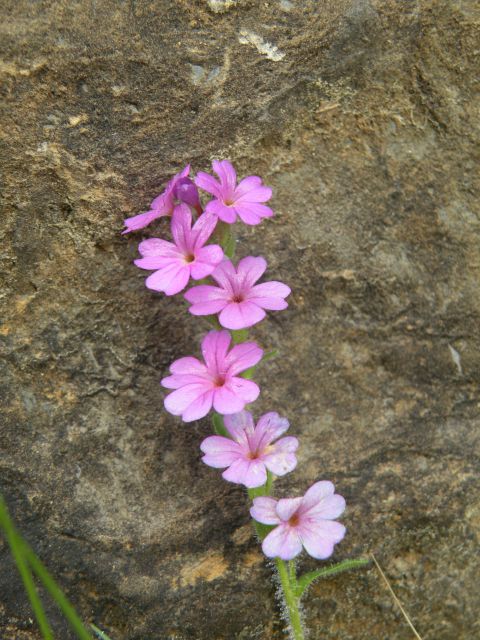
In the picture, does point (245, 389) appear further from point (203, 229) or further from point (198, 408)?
point (203, 229)

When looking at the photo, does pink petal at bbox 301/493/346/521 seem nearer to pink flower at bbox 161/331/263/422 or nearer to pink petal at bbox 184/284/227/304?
pink flower at bbox 161/331/263/422

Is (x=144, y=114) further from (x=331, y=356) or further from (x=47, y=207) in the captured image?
(x=331, y=356)

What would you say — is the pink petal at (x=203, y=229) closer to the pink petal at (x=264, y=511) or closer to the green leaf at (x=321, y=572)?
the pink petal at (x=264, y=511)

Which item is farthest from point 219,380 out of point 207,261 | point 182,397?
point 207,261

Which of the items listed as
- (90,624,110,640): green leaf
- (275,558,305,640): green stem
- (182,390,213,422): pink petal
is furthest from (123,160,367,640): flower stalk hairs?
(90,624,110,640): green leaf

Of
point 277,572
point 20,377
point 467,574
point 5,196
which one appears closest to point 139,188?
point 5,196

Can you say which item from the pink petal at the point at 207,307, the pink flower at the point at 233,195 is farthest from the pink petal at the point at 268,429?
the pink flower at the point at 233,195
